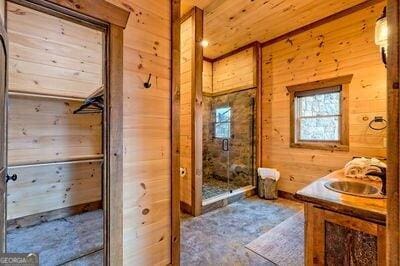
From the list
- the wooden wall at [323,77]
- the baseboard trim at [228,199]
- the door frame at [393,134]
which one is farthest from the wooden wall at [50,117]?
the wooden wall at [323,77]

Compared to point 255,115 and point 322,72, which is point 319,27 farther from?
point 255,115

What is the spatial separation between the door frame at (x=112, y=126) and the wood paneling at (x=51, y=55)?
1.49 meters

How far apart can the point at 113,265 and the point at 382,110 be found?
11.4ft

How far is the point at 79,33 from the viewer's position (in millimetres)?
2768

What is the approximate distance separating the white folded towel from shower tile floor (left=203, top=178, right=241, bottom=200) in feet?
1.90

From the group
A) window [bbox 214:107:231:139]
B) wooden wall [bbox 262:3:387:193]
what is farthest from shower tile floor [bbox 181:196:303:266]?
window [bbox 214:107:231:139]

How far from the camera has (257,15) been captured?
10.8 ft

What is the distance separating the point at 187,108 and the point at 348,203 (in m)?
2.37

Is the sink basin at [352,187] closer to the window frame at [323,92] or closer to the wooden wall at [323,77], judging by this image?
the wooden wall at [323,77]

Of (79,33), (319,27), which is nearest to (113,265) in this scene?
(79,33)

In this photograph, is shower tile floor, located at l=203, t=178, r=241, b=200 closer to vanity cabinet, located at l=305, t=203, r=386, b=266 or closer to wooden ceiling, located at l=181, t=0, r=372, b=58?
vanity cabinet, located at l=305, t=203, r=386, b=266

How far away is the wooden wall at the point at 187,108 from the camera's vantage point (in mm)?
3105

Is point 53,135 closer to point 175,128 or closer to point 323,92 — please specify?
point 175,128

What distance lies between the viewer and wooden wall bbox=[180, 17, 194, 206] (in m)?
3.11
